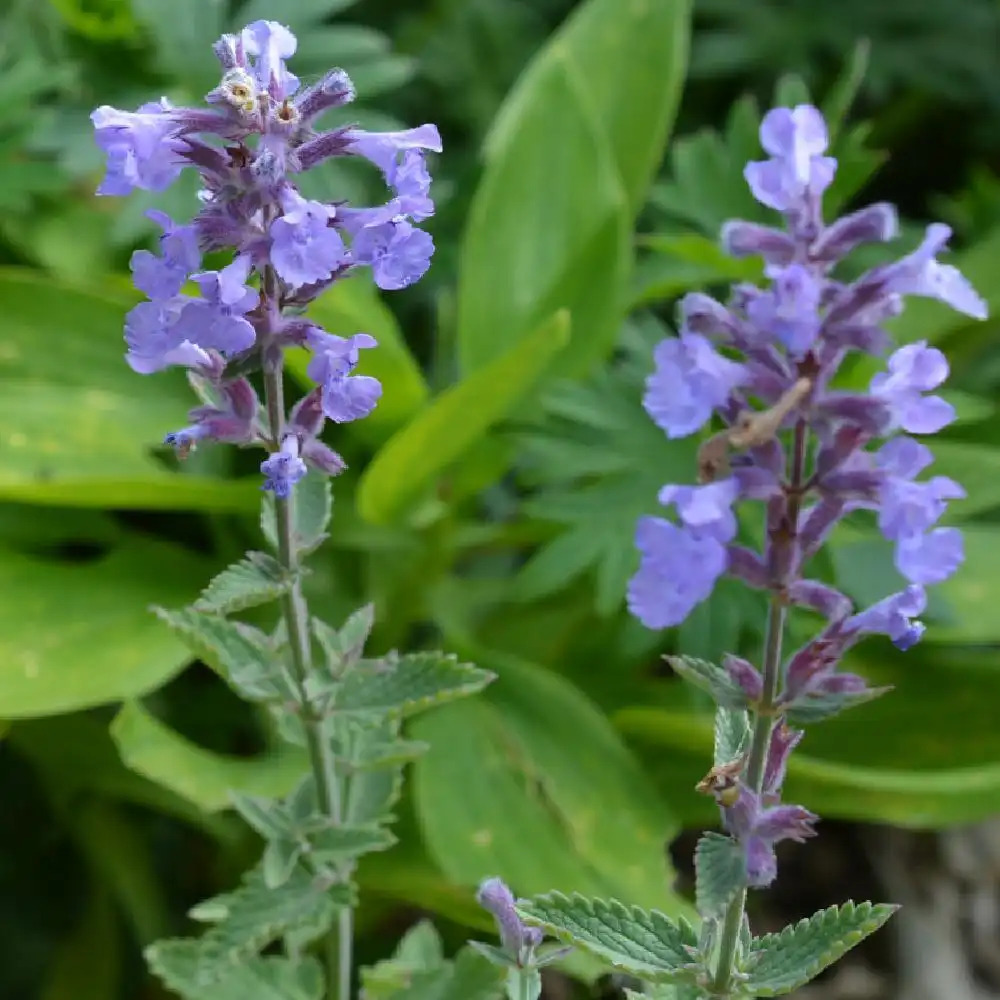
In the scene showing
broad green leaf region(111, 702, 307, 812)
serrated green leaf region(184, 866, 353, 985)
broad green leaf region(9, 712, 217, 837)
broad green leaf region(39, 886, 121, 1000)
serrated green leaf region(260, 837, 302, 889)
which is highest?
serrated green leaf region(260, 837, 302, 889)

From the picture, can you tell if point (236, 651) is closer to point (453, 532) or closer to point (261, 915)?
point (261, 915)

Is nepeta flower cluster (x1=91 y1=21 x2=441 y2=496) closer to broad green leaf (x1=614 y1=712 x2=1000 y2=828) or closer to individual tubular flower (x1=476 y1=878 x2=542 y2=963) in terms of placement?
individual tubular flower (x1=476 y1=878 x2=542 y2=963)

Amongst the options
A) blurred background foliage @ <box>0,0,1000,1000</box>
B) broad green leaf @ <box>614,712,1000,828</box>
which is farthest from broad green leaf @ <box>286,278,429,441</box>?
broad green leaf @ <box>614,712,1000,828</box>

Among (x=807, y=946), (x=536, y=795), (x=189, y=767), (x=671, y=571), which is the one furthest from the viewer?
(x=536, y=795)

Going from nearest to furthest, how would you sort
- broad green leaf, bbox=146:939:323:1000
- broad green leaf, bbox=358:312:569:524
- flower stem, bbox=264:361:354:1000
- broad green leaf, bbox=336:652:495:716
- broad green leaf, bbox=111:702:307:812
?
1. flower stem, bbox=264:361:354:1000
2. broad green leaf, bbox=336:652:495:716
3. broad green leaf, bbox=146:939:323:1000
4. broad green leaf, bbox=111:702:307:812
5. broad green leaf, bbox=358:312:569:524

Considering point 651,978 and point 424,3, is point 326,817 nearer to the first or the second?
point 651,978

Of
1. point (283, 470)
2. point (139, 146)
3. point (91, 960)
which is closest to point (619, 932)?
point (283, 470)

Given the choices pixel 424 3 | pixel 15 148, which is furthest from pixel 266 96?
pixel 424 3
